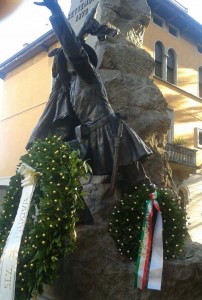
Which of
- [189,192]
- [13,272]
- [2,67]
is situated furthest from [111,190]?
[2,67]

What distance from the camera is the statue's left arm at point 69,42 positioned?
14.0ft

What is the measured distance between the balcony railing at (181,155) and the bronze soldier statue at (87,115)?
12.7 m

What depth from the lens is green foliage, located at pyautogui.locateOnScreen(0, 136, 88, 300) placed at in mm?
3229

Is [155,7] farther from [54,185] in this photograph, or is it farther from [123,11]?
[54,185]

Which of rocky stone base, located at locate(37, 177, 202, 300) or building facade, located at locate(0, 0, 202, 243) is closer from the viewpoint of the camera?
rocky stone base, located at locate(37, 177, 202, 300)

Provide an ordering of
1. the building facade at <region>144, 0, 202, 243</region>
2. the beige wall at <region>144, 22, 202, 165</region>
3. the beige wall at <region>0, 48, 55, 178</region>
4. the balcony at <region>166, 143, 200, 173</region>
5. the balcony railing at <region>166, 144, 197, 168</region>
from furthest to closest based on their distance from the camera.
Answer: the beige wall at <region>0, 48, 55, 178</region>
the beige wall at <region>144, 22, 202, 165</region>
the building facade at <region>144, 0, 202, 243</region>
the balcony railing at <region>166, 144, 197, 168</region>
the balcony at <region>166, 143, 200, 173</region>

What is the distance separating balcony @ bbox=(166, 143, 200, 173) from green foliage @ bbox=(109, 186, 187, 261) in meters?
13.0

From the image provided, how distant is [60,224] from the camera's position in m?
3.36

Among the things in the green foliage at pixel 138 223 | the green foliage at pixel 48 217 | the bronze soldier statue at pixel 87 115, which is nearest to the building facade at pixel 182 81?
the bronze soldier statue at pixel 87 115

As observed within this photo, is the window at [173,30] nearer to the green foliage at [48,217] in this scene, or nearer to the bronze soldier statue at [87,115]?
the bronze soldier statue at [87,115]

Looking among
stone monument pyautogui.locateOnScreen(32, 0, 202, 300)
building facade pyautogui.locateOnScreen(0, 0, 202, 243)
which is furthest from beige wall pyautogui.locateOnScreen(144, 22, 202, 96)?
stone monument pyautogui.locateOnScreen(32, 0, 202, 300)

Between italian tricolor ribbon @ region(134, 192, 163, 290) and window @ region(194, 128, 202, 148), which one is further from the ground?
window @ region(194, 128, 202, 148)

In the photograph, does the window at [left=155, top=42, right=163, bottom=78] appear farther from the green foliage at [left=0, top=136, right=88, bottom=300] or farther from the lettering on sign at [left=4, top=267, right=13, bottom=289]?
the lettering on sign at [left=4, top=267, right=13, bottom=289]

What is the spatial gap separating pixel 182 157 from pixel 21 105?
9.86 metres
